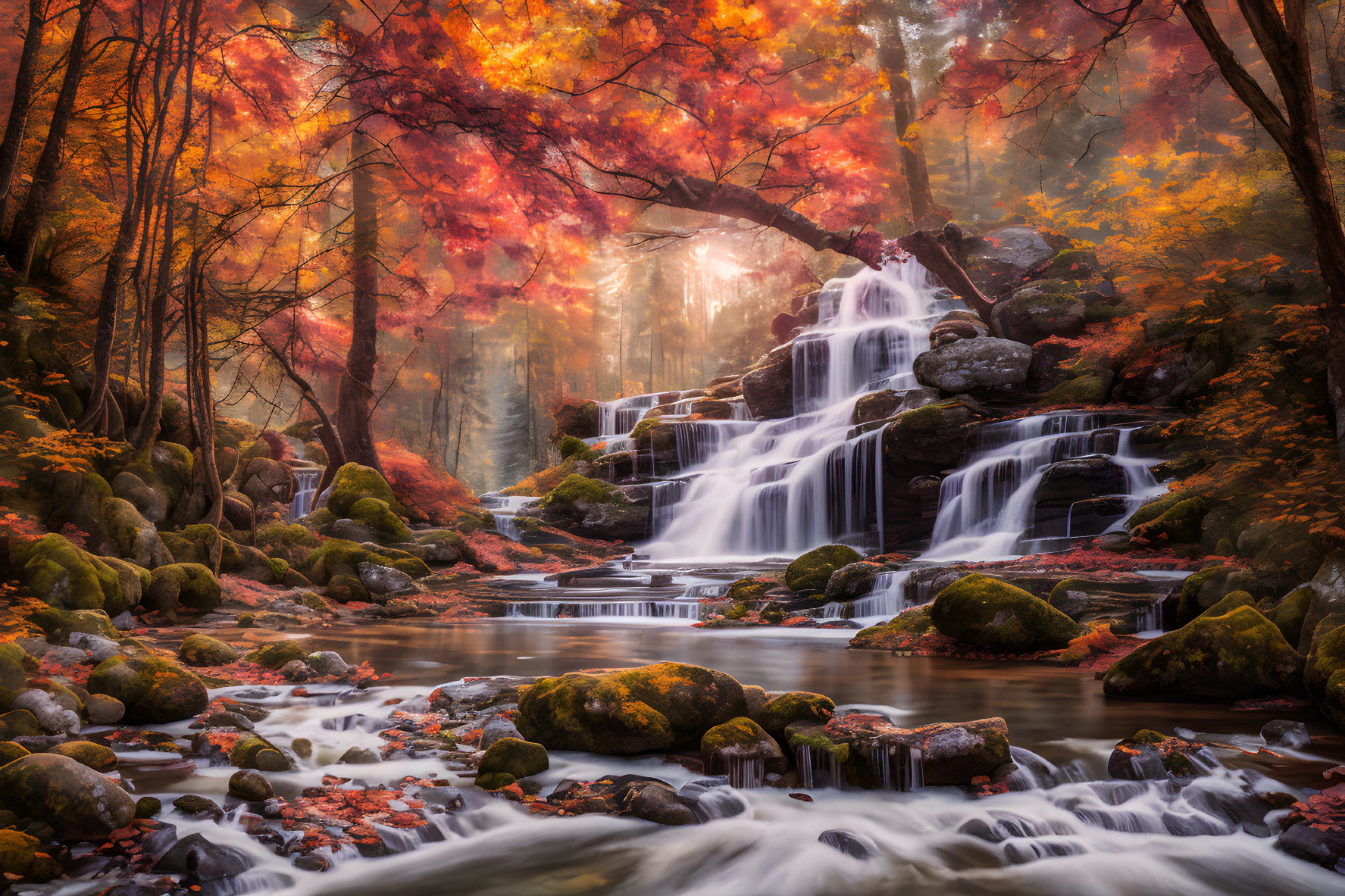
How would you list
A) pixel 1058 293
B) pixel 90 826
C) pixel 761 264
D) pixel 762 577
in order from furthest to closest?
pixel 761 264 → pixel 1058 293 → pixel 762 577 → pixel 90 826

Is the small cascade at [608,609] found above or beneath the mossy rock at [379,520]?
beneath

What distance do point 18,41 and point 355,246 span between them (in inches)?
209

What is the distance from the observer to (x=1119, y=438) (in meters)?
11.8

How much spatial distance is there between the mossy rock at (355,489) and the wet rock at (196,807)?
36.5ft

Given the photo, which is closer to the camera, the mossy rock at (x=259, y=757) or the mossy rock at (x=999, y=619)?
the mossy rock at (x=259, y=757)

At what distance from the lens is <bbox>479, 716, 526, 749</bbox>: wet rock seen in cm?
421

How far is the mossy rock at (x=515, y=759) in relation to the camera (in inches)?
149

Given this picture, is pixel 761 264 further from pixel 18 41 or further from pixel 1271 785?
pixel 1271 785

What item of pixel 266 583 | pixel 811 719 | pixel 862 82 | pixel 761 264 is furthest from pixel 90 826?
pixel 761 264

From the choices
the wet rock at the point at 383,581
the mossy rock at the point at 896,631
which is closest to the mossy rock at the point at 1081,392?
the mossy rock at the point at 896,631

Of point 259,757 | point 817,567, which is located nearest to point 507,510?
point 817,567

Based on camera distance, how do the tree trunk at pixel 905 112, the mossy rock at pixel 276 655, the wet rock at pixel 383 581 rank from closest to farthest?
the mossy rock at pixel 276 655 < the wet rock at pixel 383 581 < the tree trunk at pixel 905 112

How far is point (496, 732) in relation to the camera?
4281mm

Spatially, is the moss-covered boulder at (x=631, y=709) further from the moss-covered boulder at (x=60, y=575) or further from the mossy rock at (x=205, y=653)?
the moss-covered boulder at (x=60, y=575)
